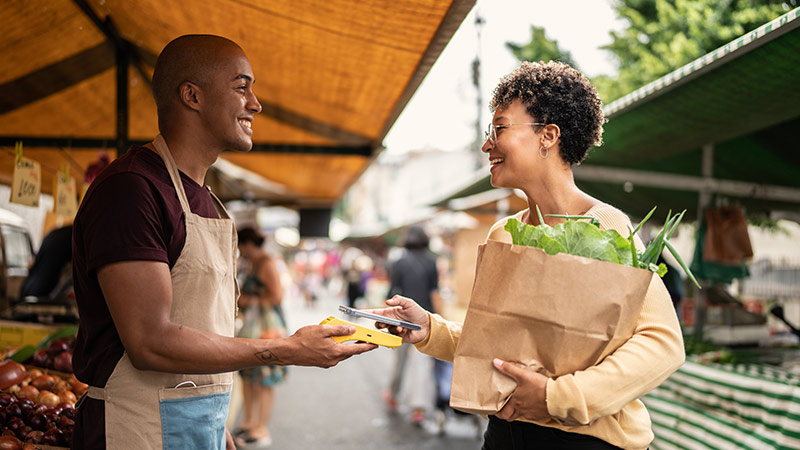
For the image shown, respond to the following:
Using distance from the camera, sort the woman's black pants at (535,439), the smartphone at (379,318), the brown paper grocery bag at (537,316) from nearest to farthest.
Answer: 1. the brown paper grocery bag at (537,316)
2. the woman's black pants at (535,439)
3. the smartphone at (379,318)

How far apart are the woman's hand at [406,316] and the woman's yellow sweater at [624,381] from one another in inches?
23.4

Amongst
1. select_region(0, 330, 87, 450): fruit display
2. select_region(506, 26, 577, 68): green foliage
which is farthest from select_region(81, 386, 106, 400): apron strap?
select_region(506, 26, 577, 68): green foliage

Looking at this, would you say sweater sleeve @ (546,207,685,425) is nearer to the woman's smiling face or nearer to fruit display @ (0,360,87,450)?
the woman's smiling face

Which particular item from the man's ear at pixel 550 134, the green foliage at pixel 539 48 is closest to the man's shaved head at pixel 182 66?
the man's ear at pixel 550 134

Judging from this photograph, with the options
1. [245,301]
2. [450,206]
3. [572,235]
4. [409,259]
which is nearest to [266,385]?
[245,301]

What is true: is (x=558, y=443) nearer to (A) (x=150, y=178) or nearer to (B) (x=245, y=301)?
(A) (x=150, y=178)

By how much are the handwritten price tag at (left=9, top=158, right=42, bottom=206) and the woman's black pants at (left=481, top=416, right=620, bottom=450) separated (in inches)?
136

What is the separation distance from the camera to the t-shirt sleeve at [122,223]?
1.73 meters

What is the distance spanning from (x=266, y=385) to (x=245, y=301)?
0.94 m

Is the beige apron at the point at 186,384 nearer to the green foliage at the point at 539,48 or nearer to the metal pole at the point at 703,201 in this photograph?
the metal pole at the point at 703,201

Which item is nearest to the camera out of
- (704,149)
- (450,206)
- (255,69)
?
(255,69)

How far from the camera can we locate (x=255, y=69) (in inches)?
176

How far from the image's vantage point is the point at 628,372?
178 cm

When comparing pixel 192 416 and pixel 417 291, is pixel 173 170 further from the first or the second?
pixel 417 291
